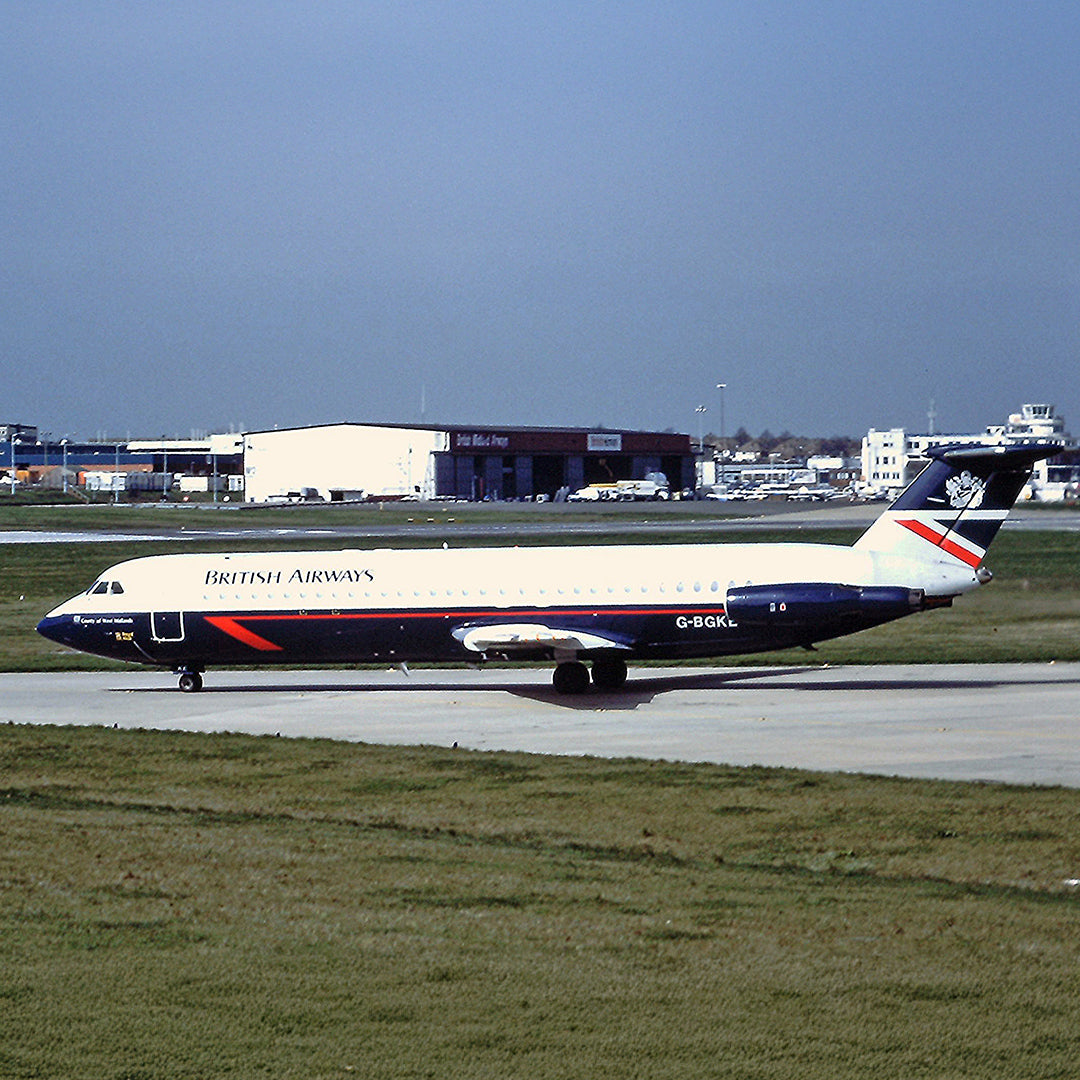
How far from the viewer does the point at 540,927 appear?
15.3m

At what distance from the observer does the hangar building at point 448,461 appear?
485 ft

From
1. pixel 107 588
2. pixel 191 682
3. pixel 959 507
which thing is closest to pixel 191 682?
pixel 191 682

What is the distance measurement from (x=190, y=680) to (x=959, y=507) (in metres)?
20.2

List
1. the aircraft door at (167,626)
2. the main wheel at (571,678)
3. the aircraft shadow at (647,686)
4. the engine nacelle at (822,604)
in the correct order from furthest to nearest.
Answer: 1. the aircraft door at (167,626)
2. the main wheel at (571,678)
3. the aircraft shadow at (647,686)
4. the engine nacelle at (822,604)

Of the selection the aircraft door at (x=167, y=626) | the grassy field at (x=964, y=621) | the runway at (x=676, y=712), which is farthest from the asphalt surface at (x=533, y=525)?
the aircraft door at (x=167, y=626)

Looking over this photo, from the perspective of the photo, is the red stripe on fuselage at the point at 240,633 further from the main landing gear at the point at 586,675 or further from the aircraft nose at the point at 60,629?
the main landing gear at the point at 586,675

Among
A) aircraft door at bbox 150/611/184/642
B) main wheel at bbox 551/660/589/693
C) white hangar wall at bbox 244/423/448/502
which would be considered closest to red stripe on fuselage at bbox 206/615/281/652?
aircraft door at bbox 150/611/184/642

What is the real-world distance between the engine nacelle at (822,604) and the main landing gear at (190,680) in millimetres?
14342

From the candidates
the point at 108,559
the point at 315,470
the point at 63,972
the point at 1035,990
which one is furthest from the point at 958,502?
the point at 315,470

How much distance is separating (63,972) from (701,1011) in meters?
5.62

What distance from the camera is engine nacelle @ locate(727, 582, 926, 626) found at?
3609cm

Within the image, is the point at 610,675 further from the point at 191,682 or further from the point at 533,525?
the point at 533,525

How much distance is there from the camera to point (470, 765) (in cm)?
2698

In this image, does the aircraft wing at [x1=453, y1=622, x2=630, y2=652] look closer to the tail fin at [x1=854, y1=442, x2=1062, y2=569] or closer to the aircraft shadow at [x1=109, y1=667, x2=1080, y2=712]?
the aircraft shadow at [x1=109, y1=667, x2=1080, y2=712]
